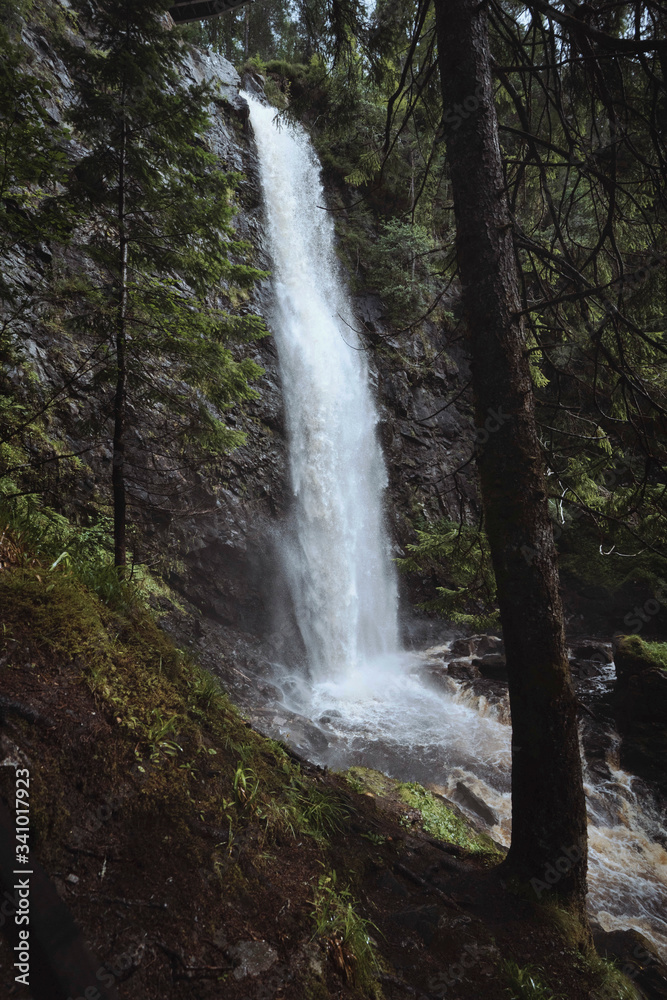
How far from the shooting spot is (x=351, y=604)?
1303 cm

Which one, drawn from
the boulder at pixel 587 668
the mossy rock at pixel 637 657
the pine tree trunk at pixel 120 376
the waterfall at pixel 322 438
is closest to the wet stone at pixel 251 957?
the pine tree trunk at pixel 120 376

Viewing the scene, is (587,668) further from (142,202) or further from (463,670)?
(142,202)

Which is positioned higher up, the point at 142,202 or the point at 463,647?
the point at 142,202

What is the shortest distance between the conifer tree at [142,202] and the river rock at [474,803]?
5.84 metres

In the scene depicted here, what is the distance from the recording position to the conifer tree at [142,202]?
3908 millimetres

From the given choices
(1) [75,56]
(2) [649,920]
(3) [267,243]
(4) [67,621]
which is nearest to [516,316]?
(4) [67,621]

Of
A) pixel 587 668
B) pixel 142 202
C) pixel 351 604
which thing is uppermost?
pixel 142 202

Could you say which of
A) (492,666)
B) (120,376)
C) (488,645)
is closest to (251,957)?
(120,376)

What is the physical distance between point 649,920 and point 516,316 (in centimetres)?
624

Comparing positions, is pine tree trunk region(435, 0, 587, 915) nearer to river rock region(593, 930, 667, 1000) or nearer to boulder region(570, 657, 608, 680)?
river rock region(593, 930, 667, 1000)

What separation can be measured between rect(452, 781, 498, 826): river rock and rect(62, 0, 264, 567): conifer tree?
230 inches

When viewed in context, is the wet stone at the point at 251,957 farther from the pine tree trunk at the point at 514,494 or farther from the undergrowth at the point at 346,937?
the pine tree trunk at the point at 514,494

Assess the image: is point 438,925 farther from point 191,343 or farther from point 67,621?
point 191,343

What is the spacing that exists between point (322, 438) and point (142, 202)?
31.3ft
